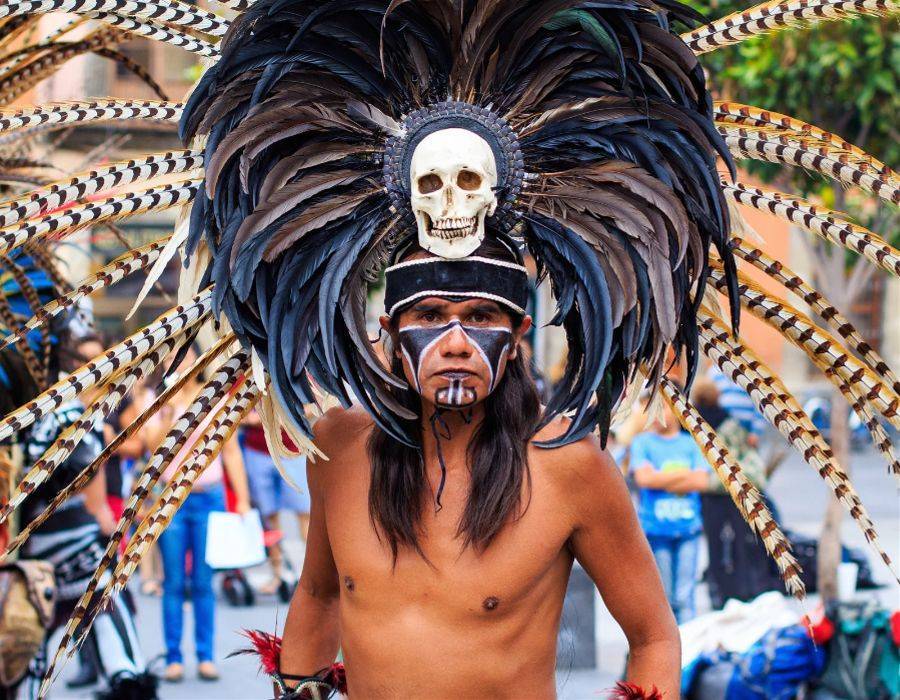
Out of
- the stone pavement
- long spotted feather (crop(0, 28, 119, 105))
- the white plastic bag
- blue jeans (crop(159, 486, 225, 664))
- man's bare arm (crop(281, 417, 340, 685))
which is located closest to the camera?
man's bare arm (crop(281, 417, 340, 685))

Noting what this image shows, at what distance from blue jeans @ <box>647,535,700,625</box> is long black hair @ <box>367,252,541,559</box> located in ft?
14.2

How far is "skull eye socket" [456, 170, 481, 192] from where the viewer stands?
262 cm

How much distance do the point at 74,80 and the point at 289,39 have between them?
51.6 feet

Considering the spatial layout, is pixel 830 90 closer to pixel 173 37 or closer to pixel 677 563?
pixel 677 563

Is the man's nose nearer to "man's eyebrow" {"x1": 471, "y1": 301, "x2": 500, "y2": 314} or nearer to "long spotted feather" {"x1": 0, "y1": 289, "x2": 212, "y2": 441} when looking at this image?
"man's eyebrow" {"x1": 471, "y1": 301, "x2": 500, "y2": 314}

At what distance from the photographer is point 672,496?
273 inches

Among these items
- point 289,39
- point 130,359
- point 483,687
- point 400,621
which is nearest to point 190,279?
point 130,359

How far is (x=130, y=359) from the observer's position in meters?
2.71

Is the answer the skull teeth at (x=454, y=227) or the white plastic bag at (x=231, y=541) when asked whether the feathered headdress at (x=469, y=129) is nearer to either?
the skull teeth at (x=454, y=227)

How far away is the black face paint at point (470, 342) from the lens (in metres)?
2.64

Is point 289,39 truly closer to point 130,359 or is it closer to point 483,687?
point 130,359

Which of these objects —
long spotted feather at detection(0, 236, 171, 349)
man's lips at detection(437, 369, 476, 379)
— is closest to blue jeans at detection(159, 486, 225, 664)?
long spotted feather at detection(0, 236, 171, 349)

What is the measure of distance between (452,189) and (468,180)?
52mm

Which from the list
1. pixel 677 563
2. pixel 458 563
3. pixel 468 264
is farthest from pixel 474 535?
pixel 677 563
